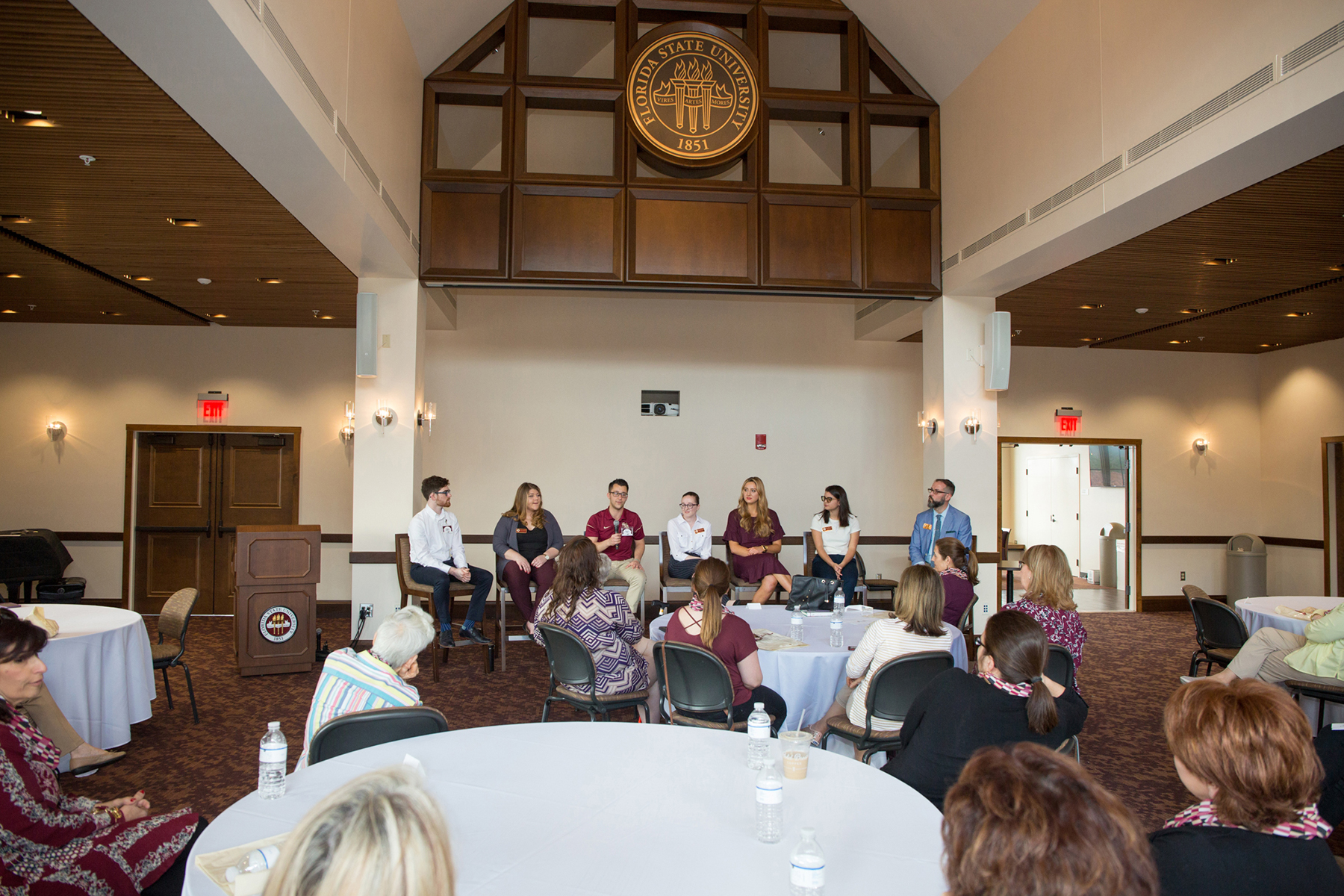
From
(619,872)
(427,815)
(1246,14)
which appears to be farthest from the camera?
(1246,14)


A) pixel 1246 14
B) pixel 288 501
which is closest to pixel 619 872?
pixel 1246 14

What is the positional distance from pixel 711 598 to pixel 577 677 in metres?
0.92

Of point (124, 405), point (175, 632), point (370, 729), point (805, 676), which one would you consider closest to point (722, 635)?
point (805, 676)

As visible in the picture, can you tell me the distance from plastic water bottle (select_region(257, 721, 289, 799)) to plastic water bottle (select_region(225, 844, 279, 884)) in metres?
0.37

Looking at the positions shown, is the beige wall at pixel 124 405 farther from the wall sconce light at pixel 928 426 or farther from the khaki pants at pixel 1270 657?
the khaki pants at pixel 1270 657

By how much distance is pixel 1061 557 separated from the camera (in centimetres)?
458

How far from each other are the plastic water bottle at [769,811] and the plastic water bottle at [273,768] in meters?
1.23

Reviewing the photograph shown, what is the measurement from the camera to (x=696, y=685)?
3.82 m

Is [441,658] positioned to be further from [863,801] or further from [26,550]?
[863,801]

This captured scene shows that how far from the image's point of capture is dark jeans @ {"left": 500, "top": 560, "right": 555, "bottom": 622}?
23.2 ft

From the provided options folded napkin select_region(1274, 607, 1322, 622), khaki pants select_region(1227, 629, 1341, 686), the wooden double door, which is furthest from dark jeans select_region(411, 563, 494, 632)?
folded napkin select_region(1274, 607, 1322, 622)

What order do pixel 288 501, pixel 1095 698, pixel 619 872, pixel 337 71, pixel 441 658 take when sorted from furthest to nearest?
1. pixel 288 501
2. pixel 441 658
3. pixel 1095 698
4. pixel 337 71
5. pixel 619 872

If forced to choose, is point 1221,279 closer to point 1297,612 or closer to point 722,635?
point 1297,612

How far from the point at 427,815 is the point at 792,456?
9068 millimetres
